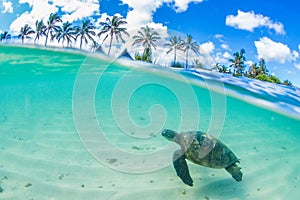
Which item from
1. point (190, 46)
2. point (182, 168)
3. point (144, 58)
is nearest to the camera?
point (182, 168)

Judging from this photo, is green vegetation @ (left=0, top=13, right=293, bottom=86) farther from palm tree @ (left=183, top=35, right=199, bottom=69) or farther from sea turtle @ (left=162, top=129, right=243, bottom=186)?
sea turtle @ (left=162, top=129, right=243, bottom=186)

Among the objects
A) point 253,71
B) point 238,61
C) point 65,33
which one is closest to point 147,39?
point 65,33

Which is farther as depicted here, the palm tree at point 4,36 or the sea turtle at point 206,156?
the palm tree at point 4,36

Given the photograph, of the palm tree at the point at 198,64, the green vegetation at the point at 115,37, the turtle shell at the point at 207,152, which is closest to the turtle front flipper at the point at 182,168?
the turtle shell at the point at 207,152

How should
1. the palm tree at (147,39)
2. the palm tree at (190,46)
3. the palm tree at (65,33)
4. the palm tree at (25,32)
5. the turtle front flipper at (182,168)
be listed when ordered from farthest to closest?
the palm tree at (65,33) < the palm tree at (25,32) < the palm tree at (190,46) < the palm tree at (147,39) < the turtle front flipper at (182,168)

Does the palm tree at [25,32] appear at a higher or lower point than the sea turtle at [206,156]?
higher

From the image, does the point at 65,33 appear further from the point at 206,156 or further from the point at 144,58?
the point at 206,156

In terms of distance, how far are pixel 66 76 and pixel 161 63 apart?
11.2 m

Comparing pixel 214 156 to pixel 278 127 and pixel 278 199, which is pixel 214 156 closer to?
pixel 278 199

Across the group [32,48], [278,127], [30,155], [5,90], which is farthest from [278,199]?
[5,90]

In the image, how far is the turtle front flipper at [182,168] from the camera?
12.0 ft

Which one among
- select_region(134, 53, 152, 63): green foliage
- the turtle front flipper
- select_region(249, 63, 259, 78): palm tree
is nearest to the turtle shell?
the turtle front flipper

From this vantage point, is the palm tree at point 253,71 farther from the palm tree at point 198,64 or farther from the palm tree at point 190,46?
the palm tree at point 190,46

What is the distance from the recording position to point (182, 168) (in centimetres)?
387
